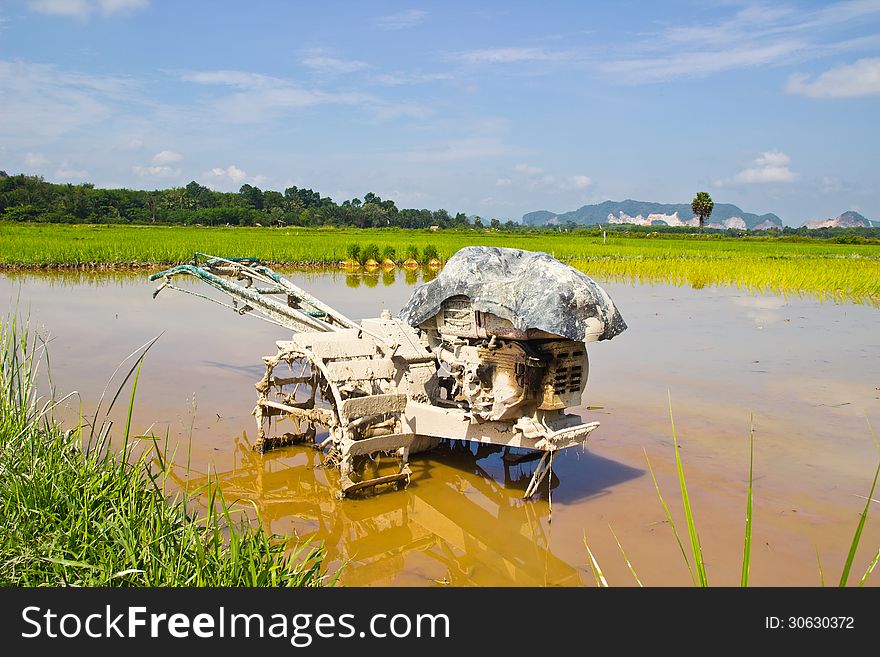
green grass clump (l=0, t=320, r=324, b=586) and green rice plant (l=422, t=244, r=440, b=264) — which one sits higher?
green rice plant (l=422, t=244, r=440, b=264)

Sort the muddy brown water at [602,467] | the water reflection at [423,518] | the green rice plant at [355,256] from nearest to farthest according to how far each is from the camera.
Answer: the water reflection at [423,518]
the muddy brown water at [602,467]
the green rice plant at [355,256]

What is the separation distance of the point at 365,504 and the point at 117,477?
186cm

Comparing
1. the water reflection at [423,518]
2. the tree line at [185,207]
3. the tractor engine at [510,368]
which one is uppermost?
the tree line at [185,207]

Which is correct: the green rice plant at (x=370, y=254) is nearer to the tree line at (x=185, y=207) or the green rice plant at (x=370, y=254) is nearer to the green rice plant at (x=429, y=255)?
the green rice plant at (x=429, y=255)

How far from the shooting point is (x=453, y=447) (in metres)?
6.23

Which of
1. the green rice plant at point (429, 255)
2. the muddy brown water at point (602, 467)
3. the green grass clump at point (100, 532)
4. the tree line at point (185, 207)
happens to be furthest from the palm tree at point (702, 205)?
the green grass clump at point (100, 532)

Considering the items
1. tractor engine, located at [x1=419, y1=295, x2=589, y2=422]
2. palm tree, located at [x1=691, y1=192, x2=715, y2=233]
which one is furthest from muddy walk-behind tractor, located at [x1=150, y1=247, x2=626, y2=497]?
palm tree, located at [x1=691, y1=192, x2=715, y2=233]

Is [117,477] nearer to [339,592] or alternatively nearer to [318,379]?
[339,592]

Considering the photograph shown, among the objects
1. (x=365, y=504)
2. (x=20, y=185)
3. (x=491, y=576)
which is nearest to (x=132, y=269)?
(x=365, y=504)

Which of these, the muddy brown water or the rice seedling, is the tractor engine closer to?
the muddy brown water

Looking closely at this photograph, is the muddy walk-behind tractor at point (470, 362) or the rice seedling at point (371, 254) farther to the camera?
the rice seedling at point (371, 254)

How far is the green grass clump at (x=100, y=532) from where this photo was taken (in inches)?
113

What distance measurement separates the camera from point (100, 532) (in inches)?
123

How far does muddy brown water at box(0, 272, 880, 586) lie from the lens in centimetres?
429
